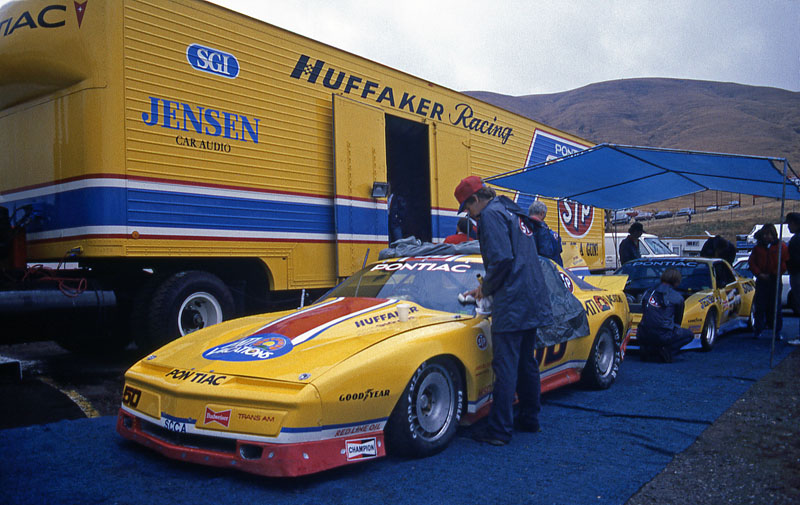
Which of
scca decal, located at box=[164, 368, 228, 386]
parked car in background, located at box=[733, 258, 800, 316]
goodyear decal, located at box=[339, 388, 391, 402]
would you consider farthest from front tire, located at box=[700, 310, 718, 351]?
scca decal, located at box=[164, 368, 228, 386]

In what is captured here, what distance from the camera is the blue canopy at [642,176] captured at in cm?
638

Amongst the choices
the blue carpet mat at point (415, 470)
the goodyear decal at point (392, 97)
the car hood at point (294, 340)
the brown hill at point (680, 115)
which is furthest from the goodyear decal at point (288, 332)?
the brown hill at point (680, 115)

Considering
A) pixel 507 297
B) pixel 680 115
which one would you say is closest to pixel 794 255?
pixel 507 297

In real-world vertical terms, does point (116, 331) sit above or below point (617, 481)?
above

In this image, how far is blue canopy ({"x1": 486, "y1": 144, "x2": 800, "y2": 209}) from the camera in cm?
638

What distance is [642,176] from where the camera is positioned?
8.52 meters

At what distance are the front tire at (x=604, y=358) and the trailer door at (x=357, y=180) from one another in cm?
297

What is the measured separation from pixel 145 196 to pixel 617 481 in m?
4.32

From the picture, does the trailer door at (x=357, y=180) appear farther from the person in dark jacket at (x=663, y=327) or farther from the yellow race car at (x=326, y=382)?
the person in dark jacket at (x=663, y=327)

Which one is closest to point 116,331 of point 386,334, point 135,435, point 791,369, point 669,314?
point 135,435

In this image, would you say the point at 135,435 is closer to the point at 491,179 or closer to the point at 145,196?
the point at 145,196

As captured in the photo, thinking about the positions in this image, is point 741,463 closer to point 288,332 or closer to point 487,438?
point 487,438

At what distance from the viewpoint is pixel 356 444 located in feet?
9.30

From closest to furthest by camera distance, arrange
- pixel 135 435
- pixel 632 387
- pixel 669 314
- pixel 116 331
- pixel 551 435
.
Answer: pixel 135 435 < pixel 551 435 < pixel 632 387 < pixel 116 331 < pixel 669 314
